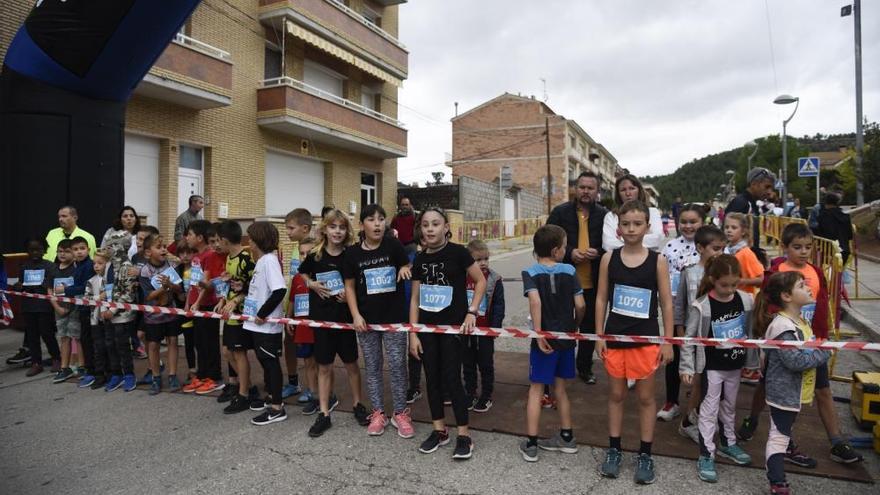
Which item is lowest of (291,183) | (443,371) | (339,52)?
(443,371)

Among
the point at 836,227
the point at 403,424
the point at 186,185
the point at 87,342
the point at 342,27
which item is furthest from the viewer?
the point at 342,27

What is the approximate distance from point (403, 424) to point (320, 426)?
0.66m

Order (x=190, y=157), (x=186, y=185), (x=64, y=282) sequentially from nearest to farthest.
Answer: (x=64, y=282) < (x=186, y=185) < (x=190, y=157)

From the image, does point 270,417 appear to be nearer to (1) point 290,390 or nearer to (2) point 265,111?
(1) point 290,390

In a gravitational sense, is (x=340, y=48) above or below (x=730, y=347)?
above

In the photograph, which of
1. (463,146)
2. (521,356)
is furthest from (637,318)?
(463,146)

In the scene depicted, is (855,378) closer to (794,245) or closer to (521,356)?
(794,245)

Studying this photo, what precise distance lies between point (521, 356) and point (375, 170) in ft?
48.8

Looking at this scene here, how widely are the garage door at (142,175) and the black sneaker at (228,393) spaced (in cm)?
842

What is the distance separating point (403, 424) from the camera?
3.91m

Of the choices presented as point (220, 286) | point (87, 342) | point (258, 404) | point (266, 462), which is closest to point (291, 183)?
point (87, 342)

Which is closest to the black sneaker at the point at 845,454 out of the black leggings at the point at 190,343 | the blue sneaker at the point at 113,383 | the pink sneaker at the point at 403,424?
the pink sneaker at the point at 403,424

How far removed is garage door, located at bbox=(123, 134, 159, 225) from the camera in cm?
1156

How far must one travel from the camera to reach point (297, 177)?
16.5 metres
